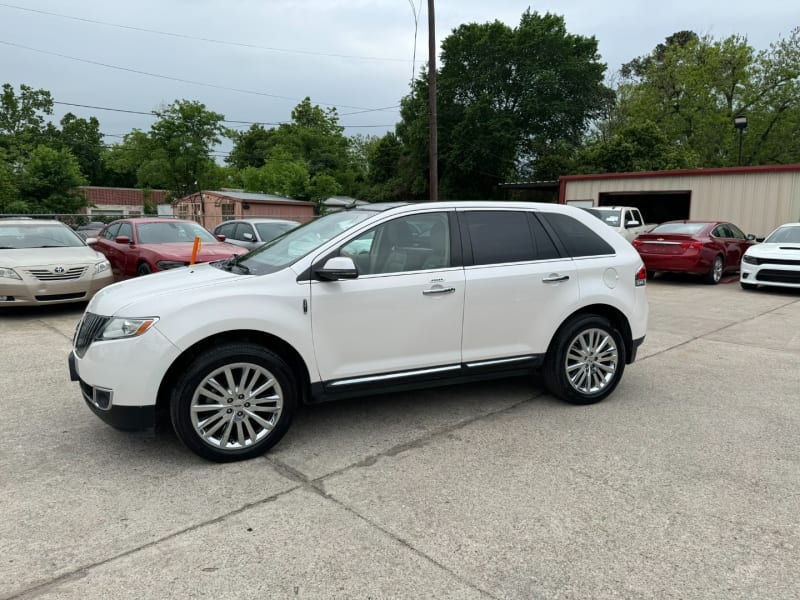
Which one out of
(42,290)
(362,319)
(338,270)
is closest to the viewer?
(338,270)

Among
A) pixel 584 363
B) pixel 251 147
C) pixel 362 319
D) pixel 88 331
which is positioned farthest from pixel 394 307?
pixel 251 147

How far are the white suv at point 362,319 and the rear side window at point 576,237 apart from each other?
1 centimetres

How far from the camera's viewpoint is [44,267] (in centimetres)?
852

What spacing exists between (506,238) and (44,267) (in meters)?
7.11

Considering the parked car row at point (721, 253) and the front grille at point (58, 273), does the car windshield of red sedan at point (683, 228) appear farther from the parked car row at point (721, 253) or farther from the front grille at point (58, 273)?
the front grille at point (58, 273)

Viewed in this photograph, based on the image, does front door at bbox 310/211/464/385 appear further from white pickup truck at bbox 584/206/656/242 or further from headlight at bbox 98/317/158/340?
white pickup truck at bbox 584/206/656/242

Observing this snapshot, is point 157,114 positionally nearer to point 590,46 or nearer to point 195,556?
point 590,46

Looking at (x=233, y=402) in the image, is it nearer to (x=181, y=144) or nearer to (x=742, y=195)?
(x=742, y=195)

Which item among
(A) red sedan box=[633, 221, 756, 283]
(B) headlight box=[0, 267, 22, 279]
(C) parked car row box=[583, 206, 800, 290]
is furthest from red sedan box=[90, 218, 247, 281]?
(A) red sedan box=[633, 221, 756, 283]

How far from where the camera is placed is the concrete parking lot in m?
2.58

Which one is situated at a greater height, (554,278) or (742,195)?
(742,195)

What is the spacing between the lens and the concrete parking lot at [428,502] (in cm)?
258

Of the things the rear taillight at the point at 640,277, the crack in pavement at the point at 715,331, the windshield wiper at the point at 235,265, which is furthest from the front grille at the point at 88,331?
the crack in pavement at the point at 715,331

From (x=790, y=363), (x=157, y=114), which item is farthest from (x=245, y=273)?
(x=157, y=114)
